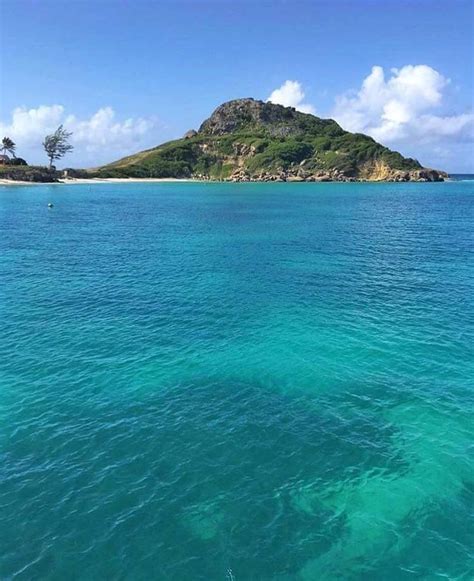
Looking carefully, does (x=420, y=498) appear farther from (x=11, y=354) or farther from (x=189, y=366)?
(x=11, y=354)

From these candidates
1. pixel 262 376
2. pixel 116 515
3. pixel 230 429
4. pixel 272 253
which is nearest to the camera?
pixel 116 515

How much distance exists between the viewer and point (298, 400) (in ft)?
111

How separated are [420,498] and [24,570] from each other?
63.3ft

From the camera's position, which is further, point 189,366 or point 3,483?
point 189,366

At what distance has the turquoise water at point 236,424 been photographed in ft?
70.2

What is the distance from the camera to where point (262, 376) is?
3725 cm

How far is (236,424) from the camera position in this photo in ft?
100

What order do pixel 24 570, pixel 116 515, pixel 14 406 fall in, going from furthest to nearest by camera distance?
1. pixel 14 406
2. pixel 116 515
3. pixel 24 570

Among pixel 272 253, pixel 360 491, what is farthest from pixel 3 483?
pixel 272 253

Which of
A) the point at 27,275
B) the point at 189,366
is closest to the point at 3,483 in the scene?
the point at 189,366

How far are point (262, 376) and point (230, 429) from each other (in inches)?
309

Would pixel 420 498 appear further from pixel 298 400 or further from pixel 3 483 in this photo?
pixel 3 483

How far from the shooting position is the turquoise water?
21398 mm

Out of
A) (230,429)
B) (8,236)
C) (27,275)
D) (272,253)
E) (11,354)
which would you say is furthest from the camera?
(8,236)
